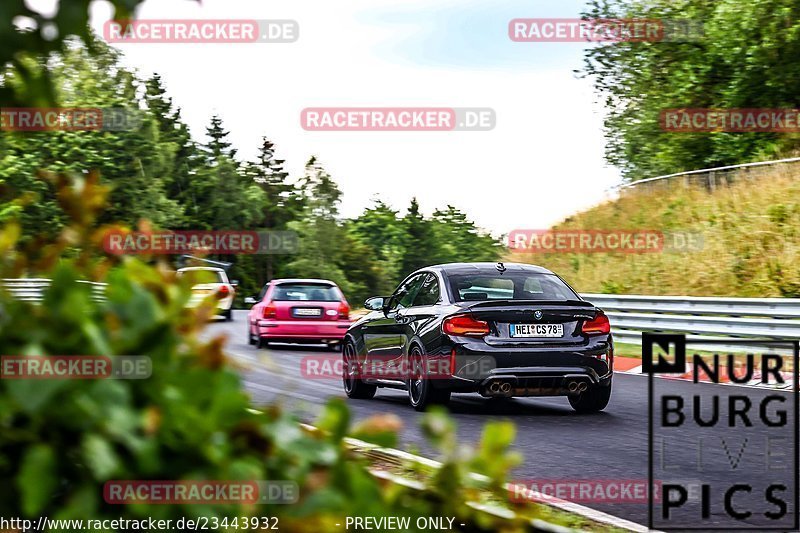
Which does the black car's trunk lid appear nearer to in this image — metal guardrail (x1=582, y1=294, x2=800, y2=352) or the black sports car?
the black sports car

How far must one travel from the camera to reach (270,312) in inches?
981

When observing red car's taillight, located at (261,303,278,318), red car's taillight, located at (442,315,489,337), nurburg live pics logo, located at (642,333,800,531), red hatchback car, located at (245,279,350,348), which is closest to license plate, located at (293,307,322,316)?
red hatchback car, located at (245,279,350,348)

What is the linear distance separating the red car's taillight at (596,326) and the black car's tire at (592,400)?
2.02 ft

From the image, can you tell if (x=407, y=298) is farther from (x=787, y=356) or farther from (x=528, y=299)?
(x=787, y=356)

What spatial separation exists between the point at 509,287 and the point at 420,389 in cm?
146

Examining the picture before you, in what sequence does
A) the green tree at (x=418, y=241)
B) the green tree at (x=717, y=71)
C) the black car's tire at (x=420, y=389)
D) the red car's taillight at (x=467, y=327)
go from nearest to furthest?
the red car's taillight at (x=467, y=327) → the black car's tire at (x=420, y=389) → the green tree at (x=717, y=71) → the green tree at (x=418, y=241)

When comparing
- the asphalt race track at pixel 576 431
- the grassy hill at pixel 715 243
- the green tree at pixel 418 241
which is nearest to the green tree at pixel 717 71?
the grassy hill at pixel 715 243

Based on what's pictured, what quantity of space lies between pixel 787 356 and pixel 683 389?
2.74 m

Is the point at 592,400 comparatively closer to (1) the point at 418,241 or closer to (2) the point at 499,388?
(2) the point at 499,388

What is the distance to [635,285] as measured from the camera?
1253 inches

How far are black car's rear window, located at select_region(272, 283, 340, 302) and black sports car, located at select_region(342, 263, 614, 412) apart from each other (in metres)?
11.9

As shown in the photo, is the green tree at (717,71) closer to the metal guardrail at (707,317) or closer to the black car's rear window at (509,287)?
the metal guardrail at (707,317)

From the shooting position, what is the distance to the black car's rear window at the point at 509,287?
41.8ft

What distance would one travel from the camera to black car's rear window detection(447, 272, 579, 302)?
12.8 m
